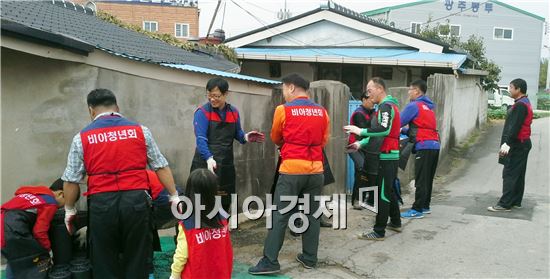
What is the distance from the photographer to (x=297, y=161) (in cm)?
435

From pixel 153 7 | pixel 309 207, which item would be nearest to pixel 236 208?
pixel 309 207

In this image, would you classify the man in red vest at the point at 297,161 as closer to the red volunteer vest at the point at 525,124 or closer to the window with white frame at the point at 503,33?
the red volunteer vest at the point at 525,124

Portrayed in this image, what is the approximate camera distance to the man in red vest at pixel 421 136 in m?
6.33

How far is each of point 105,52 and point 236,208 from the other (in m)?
2.47

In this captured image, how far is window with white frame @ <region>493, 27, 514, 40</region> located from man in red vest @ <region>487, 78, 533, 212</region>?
35.7 meters

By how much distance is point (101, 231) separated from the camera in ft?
11.1

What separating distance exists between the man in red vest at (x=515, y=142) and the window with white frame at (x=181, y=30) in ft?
141

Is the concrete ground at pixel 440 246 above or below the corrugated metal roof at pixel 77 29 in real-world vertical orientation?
below

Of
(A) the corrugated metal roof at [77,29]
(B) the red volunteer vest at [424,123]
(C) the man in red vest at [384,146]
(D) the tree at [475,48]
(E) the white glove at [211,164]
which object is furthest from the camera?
(D) the tree at [475,48]

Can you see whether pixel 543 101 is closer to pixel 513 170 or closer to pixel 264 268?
pixel 513 170

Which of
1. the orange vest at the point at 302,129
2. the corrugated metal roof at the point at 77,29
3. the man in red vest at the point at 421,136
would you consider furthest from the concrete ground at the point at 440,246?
the corrugated metal roof at the point at 77,29

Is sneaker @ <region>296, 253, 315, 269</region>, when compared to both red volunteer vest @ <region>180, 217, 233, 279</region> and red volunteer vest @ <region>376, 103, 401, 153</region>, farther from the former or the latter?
red volunteer vest @ <region>376, 103, 401, 153</region>

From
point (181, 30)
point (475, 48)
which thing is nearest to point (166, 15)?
point (181, 30)

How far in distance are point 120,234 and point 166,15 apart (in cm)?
4616
